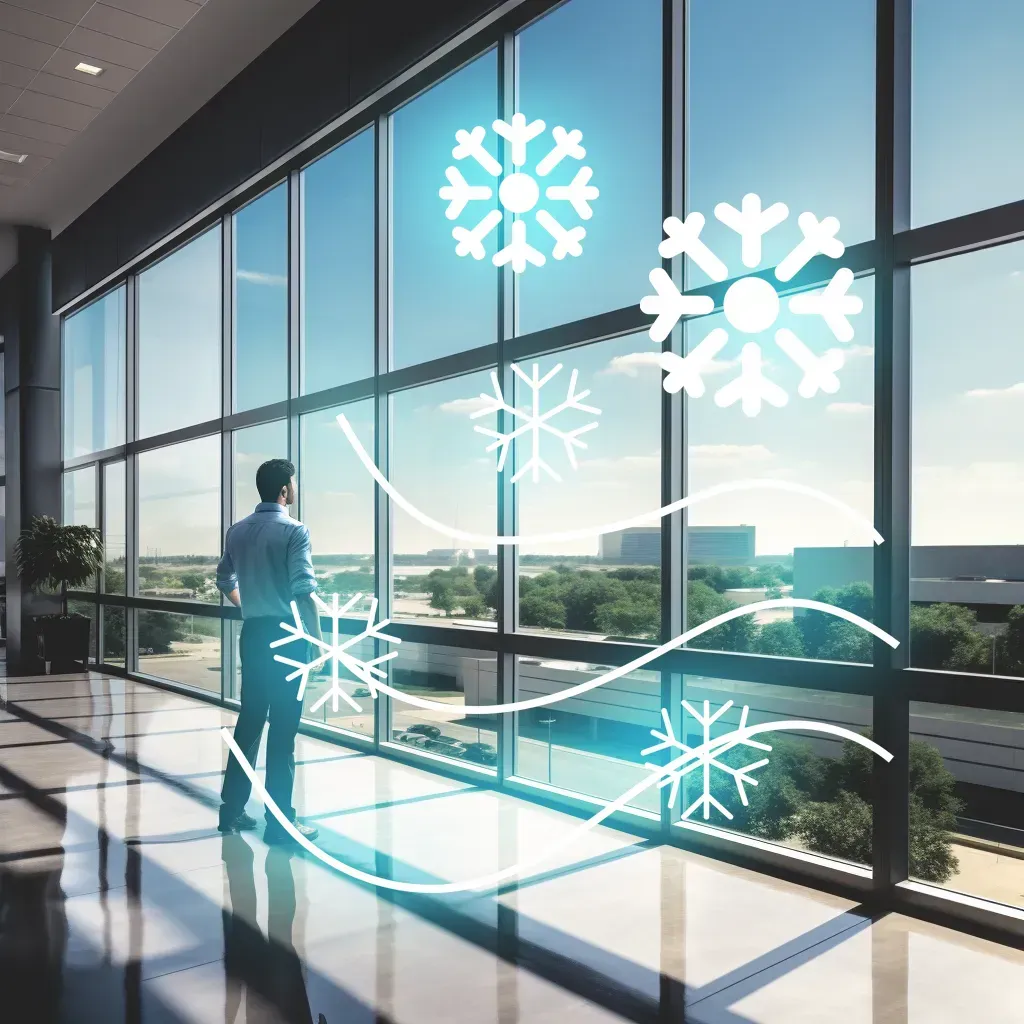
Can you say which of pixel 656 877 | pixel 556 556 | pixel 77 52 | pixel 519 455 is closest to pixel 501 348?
pixel 519 455

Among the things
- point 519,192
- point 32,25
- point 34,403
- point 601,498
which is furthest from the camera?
point 34,403

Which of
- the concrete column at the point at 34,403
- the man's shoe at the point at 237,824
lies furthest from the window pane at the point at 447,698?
the concrete column at the point at 34,403

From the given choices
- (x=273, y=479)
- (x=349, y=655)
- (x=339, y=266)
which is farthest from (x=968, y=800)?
(x=339, y=266)

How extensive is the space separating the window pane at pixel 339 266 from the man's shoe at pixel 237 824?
9.22 ft

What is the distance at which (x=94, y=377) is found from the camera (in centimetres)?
1030

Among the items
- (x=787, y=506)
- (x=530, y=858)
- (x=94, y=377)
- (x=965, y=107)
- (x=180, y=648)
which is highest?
(x=94, y=377)

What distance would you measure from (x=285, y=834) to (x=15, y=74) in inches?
219

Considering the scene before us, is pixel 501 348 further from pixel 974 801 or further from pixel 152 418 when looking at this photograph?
pixel 152 418

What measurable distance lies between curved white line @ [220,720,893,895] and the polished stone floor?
58mm

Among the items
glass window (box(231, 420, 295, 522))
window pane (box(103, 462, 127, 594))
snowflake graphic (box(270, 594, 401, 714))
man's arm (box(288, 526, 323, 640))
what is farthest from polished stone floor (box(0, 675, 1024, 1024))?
window pane (box(103, 462, 127, 594))

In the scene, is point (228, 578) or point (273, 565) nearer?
point (273, 565)

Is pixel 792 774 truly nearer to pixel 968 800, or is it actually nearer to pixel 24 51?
pixel 968 800

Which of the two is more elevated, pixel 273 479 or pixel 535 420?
pixel 535 420

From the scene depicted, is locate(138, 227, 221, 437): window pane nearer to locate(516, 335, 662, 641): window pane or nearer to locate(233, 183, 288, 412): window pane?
locate(233, 183, 288, 412): window pane
